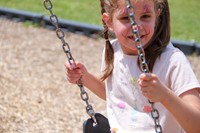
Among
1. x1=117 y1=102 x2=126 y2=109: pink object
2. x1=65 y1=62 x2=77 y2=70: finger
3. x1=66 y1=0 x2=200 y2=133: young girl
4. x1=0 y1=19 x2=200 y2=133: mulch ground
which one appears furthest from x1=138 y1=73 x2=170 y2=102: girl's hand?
x1=0 y1=19 x2=200 y2=133: mulch ground

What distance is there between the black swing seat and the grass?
3575mm

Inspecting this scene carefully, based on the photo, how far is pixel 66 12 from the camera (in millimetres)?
6945

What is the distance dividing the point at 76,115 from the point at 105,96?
139 cm

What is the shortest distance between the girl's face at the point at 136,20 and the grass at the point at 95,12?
A: 3929mm

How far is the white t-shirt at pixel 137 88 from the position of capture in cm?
172

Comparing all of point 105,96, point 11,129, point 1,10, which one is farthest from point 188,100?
point 1,10

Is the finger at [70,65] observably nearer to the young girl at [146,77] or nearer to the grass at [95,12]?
the young girl at [146,77]

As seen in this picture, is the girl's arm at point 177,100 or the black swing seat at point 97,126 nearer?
the girl's arm at point 177,100

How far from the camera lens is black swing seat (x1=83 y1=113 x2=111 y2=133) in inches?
85.4

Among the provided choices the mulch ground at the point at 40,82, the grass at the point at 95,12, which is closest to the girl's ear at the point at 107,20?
the mulch ground at the point at 40,82

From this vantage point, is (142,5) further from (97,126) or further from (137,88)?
(97,126)

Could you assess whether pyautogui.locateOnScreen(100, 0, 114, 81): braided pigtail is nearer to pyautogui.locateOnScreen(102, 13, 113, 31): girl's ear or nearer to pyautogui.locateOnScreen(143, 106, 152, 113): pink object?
pyautogui.locateOnScreen(102, 13, 113, 31): girl's ear

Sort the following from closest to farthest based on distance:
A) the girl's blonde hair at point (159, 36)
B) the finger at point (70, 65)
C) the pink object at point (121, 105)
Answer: the girl's blonde hair at point (159, 36) < the pink object at point (121, 105) < the finger at point (70, 65)

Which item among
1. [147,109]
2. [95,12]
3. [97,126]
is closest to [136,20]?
[147,109]
